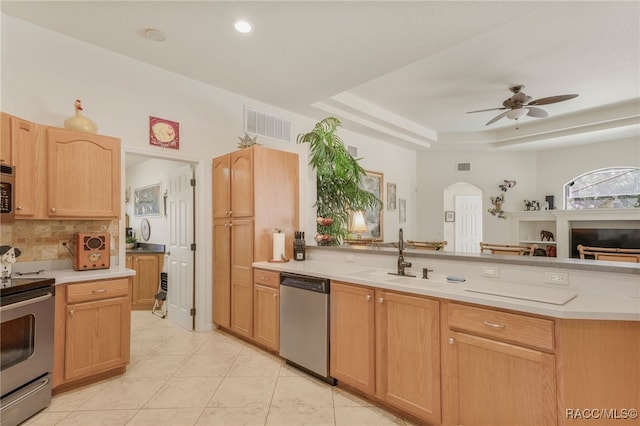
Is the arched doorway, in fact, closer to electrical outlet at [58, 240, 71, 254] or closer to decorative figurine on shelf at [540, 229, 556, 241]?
decorative figurine on shelf at [540, 229, 556, 241]

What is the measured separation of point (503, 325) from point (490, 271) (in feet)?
2.05

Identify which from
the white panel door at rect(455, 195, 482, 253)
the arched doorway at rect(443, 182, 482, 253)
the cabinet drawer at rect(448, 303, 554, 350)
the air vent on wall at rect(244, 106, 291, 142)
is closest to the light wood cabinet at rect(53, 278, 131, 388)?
the air vent on wall at rect(244, 106, 291, 142)

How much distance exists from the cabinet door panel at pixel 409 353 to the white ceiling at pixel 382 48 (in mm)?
2223

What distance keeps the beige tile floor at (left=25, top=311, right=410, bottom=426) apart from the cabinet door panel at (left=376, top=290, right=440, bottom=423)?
217 millimetres

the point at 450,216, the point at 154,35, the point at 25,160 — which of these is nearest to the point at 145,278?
the point at 25,160

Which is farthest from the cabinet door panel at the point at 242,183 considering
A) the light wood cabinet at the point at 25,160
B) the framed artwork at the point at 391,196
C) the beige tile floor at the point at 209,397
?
the framed artwork at the point at 391,196

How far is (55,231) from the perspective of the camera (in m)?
2.85

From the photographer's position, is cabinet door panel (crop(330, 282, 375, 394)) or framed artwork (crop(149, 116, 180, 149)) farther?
framed artwork (crop(149, 116, 180, 149))

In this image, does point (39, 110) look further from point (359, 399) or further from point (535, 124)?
point (535, 124)

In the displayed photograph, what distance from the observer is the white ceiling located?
8.35ft

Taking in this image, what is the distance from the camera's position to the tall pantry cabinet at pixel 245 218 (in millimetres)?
3473

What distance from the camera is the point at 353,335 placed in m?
2.44

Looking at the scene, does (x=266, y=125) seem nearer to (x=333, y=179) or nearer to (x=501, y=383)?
(x=333, y=179)

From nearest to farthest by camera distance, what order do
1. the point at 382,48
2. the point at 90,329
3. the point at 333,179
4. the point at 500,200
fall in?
the point at 90,329, the point at 382,48, the point at 333,179, the point at 500,200
